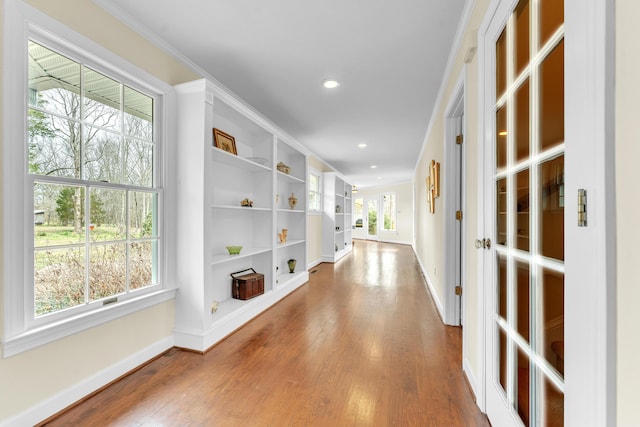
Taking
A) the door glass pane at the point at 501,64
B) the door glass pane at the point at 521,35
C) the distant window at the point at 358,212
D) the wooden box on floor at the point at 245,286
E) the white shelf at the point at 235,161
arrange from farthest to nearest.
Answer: the distant window at the point at 358,212 → the wooden box on floor at the point at 245,286 → the white shelf at the point at 235,161 → the door glass pane at the point at 501,64 → the door glass pane at the point at 521,35

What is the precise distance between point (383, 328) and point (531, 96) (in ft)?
7.48

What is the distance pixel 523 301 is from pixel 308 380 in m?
1.38

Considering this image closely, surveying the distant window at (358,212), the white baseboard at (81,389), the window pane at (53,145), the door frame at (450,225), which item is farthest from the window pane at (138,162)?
the distant window at (358,212)

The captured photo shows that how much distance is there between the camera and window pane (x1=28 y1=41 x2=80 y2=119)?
1497 mm

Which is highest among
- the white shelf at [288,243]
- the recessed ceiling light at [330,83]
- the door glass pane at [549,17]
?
the recessed ceiling light at [330,83]

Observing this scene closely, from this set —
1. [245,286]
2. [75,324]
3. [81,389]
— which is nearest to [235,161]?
[245,286]

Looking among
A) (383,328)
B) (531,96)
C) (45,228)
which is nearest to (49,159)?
(45,228)

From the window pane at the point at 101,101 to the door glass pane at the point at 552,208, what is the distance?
2423mm

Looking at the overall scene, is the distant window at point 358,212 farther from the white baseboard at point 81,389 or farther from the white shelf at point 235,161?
the white baseboard at point 81,389

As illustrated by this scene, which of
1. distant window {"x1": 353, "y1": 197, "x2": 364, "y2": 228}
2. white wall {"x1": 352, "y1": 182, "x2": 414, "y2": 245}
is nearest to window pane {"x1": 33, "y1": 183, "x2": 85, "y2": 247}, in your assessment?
white wall {"x1": 352, "y1": 182, "x2": 414, "y2": 245}

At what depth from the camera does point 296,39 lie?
2.10 metres

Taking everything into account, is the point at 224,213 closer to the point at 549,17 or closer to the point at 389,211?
the point at 549,17

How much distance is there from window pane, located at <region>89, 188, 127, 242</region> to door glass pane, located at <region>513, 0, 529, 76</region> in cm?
241

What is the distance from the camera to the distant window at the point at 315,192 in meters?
5.80
